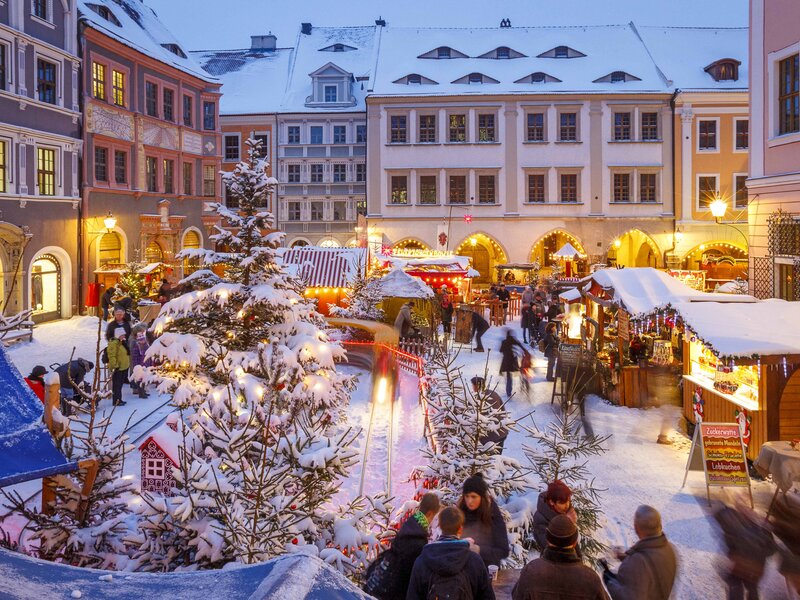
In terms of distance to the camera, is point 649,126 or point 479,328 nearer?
point 479,328

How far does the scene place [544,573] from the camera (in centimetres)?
383

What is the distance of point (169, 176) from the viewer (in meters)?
31.2

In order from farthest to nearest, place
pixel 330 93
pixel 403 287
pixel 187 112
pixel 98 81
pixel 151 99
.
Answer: pixel 330 93
pixel 187 112
pixel 151 99
pixel 98 81
pixel 403 287

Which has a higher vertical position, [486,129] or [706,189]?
[486,129]

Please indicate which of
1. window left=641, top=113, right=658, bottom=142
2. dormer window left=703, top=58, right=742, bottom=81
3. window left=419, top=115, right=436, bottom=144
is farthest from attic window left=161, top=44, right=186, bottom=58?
dormer window left=703, top=58, right=742, bottom=81

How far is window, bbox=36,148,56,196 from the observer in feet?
77.3

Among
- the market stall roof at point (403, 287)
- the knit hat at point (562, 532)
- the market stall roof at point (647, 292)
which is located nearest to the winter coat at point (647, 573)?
the knit hat at point (562, 532)

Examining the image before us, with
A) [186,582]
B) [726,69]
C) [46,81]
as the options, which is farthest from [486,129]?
[186,582]

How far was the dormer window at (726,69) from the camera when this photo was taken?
35906 mm

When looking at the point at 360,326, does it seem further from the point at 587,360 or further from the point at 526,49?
the point at 526,49

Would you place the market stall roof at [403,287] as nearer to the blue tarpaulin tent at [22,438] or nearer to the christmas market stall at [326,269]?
the christmas market stall at [326,269]

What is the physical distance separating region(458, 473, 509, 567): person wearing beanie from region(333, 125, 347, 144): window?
125ft

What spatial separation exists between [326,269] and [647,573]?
18.1 m

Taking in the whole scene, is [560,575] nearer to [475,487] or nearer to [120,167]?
[475,487]
